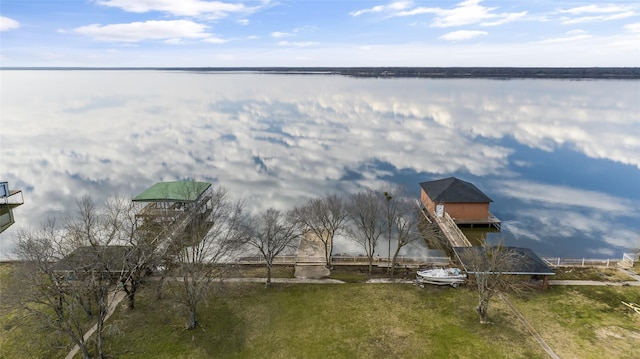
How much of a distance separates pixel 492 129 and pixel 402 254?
241 feet

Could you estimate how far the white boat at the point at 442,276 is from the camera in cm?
2788

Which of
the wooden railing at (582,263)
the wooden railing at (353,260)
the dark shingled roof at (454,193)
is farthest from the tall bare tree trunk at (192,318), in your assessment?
the dark shingled roof at (454,193)

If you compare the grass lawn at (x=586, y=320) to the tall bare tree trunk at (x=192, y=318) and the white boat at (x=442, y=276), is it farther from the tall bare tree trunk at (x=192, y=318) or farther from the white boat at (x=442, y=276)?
the tall bare tree trunk at (x=192, y=318)

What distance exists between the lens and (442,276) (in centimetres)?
2798

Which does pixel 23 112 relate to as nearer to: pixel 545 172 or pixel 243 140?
pixel 243 140

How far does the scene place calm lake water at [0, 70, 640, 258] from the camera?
46312mm

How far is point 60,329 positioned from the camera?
20734 millimetres

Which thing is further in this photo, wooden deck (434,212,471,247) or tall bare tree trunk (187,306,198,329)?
wooden deck (434,212,471,247)

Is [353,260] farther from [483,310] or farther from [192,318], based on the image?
[192,318]

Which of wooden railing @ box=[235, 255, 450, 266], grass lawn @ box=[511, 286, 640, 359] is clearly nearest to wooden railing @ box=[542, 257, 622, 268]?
grass lawn @ box=[511, 286, 640, 359]

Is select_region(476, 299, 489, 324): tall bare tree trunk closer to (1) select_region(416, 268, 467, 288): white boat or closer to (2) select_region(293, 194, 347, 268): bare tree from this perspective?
(1) select_region(416, 268, 467, 288): white boat

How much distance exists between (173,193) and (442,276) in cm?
2672

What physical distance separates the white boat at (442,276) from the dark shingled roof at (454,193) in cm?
1501

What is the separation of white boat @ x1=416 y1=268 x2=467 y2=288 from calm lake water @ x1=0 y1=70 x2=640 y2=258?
9.85 m
